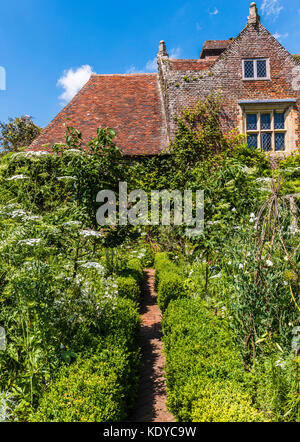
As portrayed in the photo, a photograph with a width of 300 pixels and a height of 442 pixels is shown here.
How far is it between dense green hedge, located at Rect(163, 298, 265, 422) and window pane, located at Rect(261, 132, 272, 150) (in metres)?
10.3

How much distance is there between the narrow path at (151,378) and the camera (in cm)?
334

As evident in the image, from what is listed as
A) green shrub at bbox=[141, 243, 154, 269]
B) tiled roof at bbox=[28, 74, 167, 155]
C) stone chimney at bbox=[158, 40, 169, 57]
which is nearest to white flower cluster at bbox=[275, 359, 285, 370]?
green shrub at bbox=[141, 243, 154, 269]

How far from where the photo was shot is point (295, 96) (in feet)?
41.5

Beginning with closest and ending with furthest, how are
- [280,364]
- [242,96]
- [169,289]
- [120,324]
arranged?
[280,364], [120,324], [169,289], [242,96]

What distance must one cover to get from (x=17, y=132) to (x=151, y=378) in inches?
880

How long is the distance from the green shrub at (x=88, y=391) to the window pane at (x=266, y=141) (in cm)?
1154

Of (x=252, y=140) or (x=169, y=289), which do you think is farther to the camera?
(x=252, y=140)

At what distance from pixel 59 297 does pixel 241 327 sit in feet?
7.22

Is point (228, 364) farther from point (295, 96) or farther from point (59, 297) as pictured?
point (295, 96)

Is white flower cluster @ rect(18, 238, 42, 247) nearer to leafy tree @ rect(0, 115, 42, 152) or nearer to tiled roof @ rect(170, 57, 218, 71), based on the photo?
tiled roof @ rect(170, 57, 218, 71)

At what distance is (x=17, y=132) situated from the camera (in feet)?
73.6

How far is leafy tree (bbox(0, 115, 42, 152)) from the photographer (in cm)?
2216

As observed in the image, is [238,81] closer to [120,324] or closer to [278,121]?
[278,121]

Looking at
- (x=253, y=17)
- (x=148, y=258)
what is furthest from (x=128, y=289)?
→ (x=253, y=17)
